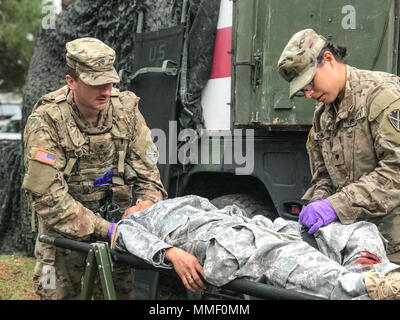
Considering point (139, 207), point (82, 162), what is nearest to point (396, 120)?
point (139, 207)

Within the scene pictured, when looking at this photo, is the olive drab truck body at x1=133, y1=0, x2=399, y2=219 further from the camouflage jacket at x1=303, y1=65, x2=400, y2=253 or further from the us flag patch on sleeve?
the us flag patch on sleeve

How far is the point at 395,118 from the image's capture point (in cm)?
257

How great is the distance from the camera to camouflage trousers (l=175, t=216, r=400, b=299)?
2203 mm

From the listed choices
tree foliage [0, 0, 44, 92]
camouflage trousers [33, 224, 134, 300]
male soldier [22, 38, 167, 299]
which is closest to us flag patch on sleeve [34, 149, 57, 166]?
male soldier [22, 38, 167, 299]

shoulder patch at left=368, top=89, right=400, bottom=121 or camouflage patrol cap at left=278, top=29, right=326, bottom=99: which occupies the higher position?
camouflage patrol cap at left=278, top=29, right=326, bottom=99

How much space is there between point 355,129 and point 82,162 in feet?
5.10

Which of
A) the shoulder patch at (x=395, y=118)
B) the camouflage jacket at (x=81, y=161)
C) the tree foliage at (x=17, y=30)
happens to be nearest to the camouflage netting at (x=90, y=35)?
the camouflage jacket at (x=81, y=161)

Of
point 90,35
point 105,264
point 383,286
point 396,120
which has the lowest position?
point 105,264

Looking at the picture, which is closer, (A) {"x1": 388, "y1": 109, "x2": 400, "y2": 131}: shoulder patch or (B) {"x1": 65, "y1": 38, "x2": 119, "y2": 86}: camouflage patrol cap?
(A) {"x1": 388, "y1": 109, "x2": 400, "y2": 131}: shoulder patch

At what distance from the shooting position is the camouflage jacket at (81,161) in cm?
308

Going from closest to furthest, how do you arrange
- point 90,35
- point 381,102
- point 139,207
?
point 381,102 → point 139,207 → point 90,35

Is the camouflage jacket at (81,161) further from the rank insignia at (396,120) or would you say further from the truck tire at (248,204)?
the rank insignia at (396,120)

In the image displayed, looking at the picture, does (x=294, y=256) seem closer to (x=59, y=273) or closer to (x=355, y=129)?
(x=355, y=129)

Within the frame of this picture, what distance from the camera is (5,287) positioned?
17.4 ft
